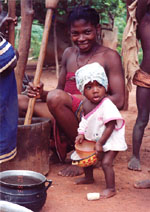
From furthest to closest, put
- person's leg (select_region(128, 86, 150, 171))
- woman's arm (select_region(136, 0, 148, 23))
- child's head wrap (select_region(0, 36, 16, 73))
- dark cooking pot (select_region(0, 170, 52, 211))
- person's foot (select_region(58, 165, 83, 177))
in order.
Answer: person's leg (select_region(128, 86, 150, 171)) < woman's arm (select_region(136, 0, 148, 23)) < person's foot (select_region(58, 165, 83, 177)) < child's head wrap (select_region(0, 36, 16, 73)) < dark cooking pot (select_region(0, 170, 52, 211))

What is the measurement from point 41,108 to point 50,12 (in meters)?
0.97

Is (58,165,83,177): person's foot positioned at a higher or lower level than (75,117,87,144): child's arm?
lower

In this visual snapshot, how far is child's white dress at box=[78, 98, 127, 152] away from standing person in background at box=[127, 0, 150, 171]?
89 cm

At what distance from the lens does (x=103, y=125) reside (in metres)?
2.99

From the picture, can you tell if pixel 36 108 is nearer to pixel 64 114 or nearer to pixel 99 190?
pixel 64 114

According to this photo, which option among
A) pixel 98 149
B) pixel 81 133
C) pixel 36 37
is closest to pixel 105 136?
pixel 98 149

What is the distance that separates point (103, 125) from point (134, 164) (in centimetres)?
97

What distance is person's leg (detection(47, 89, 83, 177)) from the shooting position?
339 centimetres

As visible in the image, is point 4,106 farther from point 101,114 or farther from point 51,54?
point 51,54

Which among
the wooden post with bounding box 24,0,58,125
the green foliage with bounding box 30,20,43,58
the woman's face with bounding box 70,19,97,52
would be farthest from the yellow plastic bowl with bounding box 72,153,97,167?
the green foliage with bounding box 30,20,43,58

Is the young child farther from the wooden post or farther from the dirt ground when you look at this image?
the wooden post

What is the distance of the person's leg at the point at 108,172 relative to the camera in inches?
115

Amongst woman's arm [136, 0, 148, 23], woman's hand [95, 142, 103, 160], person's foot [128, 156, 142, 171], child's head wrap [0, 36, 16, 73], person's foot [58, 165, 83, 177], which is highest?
woman's arm [136, 0, 148, 23]

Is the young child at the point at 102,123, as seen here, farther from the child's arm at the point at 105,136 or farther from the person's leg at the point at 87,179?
the person's leg at the point at 87,179
